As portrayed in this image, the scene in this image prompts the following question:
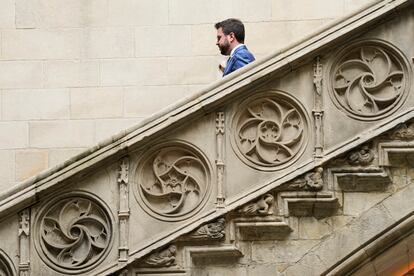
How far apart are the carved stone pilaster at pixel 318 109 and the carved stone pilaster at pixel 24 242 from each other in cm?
263

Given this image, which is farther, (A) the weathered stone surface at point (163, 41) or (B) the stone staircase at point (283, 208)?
(A) the weathered stone surface at point (163, 41)

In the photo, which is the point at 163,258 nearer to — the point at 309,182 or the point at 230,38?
the point at 309,182

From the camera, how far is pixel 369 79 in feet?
53.1

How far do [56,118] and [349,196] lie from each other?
522cm

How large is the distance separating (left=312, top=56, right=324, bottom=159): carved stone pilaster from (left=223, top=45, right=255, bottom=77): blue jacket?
932mm

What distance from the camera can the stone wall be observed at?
2005 centimetres

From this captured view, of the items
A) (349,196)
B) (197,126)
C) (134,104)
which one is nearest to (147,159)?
(197,126)

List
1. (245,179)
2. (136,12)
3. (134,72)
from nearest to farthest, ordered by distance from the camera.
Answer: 1. (245,179)
2. (134,72)
3. (136,12)

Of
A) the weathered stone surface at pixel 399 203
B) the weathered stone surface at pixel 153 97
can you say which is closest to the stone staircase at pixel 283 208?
the weathered stone surface at pixel 399 203

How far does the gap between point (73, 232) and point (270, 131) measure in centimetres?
197

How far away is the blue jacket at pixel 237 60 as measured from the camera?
55.3 feet

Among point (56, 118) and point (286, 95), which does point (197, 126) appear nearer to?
point (286, 95)

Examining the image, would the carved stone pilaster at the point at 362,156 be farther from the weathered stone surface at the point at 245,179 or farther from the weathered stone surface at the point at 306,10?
the weathered stone surface at the point at 306,10

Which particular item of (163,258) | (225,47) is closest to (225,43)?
(225,47)
